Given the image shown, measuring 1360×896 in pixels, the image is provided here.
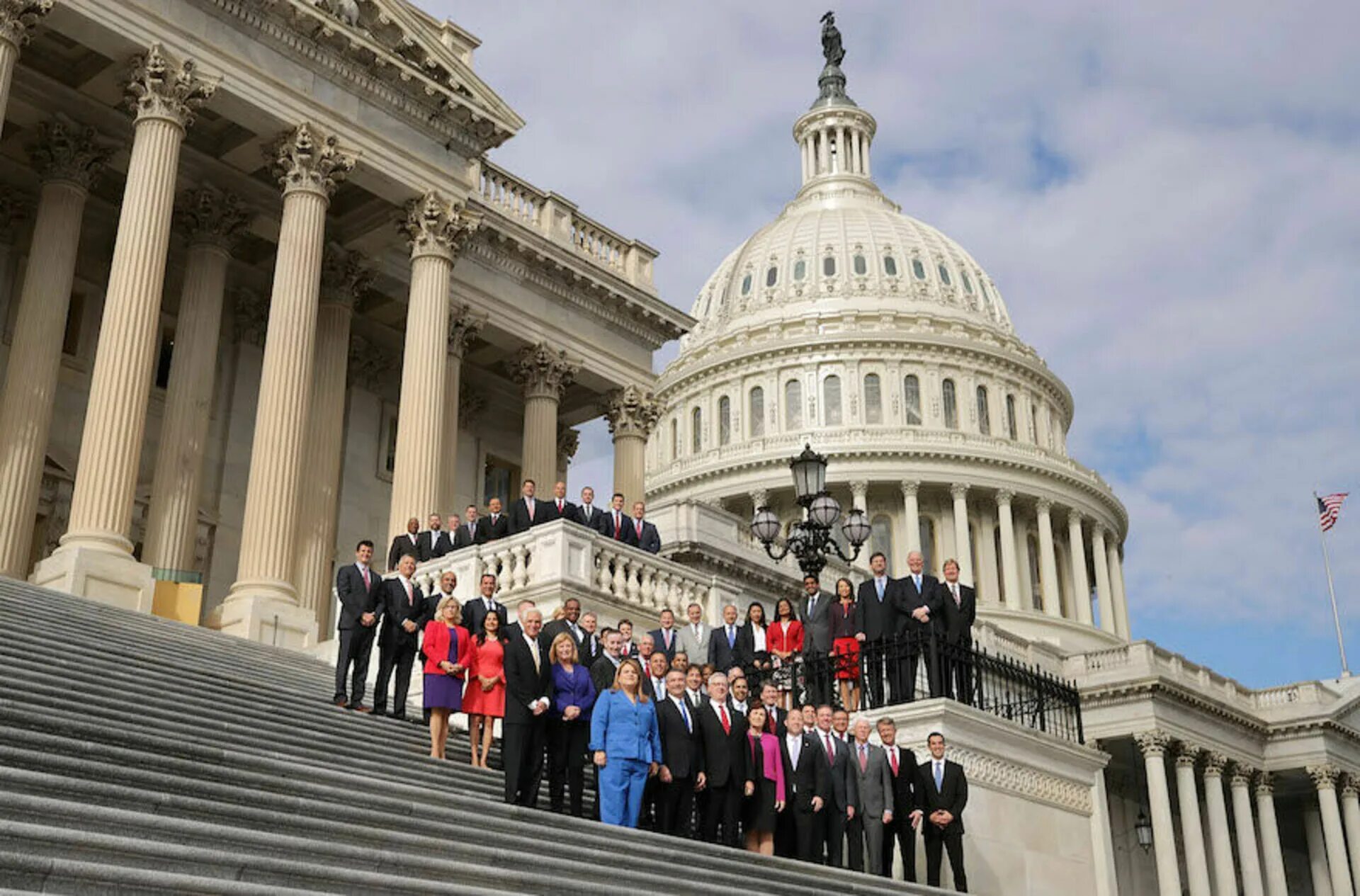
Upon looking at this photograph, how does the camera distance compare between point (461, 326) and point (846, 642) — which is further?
point (461, 326)

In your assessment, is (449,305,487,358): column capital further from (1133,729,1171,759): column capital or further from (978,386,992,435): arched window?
(978,386,992,435): arched window

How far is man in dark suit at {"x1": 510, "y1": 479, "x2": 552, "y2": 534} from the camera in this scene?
66.5 ft

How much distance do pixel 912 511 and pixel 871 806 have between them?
6251cm

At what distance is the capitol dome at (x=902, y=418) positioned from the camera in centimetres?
7631

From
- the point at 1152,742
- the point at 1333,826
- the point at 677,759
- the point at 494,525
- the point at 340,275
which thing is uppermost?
the point at 340,275

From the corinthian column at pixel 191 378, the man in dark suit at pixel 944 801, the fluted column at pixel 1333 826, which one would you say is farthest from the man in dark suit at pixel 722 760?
the fluted column at pixel 1333 826

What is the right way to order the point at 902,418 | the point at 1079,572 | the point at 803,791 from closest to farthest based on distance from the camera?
the point at 803,791
the point at 1079,572
the point at 902,418

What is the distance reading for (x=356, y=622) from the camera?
14148 mm

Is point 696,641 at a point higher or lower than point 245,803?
higher

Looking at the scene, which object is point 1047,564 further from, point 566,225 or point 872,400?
point 566,225

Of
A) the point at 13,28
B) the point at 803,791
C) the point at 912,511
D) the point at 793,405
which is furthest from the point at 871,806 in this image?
the point at 793,405

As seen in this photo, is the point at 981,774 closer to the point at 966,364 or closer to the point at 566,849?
the point at 566,849

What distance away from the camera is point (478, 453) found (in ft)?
113

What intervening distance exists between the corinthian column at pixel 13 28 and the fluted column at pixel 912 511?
58896mm
